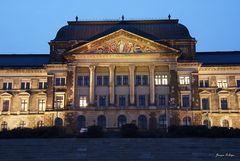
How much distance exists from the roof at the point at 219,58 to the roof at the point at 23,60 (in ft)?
103

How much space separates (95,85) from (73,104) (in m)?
5.07

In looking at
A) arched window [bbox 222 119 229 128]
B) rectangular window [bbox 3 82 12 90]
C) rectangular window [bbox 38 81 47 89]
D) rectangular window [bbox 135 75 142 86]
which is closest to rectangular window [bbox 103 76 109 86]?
rectangular window [bbox 135 75 142 86]

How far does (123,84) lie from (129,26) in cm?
1143

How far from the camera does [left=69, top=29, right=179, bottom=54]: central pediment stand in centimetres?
6625

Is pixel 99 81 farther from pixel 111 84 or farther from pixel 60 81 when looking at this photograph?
pixel 60 81

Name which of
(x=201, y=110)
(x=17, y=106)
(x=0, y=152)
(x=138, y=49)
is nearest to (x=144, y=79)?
(x=138, y=49)

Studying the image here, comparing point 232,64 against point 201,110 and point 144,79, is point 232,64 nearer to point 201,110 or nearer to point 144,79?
point 201,110

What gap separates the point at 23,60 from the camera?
77.9m

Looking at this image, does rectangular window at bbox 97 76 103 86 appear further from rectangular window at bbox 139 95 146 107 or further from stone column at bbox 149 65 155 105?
stone column at bbox 149 65 155 105

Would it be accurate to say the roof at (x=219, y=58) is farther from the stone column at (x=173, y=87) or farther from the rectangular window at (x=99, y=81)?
the rectangular window at (x=99, y=81)

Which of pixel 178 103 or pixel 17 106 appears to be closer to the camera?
pixel 178 103

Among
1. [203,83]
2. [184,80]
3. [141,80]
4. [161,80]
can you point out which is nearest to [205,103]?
[203,83]

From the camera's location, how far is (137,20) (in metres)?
75.7

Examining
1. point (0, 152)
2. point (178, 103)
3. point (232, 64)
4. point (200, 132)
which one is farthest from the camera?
point (232, 64)
